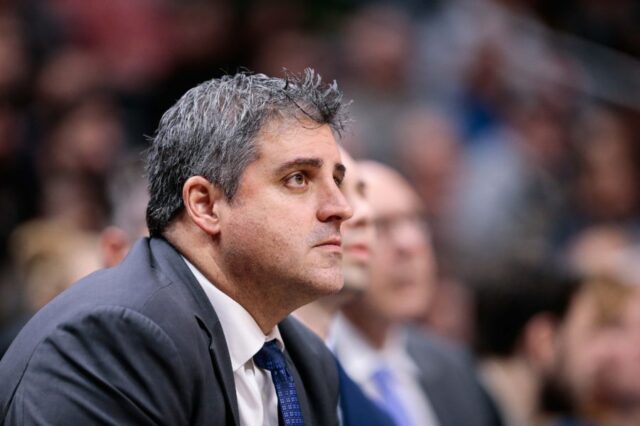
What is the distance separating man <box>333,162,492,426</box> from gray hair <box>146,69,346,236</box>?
1.61m

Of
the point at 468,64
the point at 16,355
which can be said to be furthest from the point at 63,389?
the point at 468,64

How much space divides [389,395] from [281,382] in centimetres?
167

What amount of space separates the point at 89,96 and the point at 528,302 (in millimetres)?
2842

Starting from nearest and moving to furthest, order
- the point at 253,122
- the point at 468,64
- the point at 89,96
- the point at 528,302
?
the point at 253,122
the point at 528,302
the point at 89,96
the point at 468,64

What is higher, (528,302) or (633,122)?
(633,122)

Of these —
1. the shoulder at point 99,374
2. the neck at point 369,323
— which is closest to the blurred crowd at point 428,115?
the neck at point 369,323

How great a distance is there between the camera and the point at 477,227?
7434 mm

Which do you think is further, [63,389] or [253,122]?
[253,122]

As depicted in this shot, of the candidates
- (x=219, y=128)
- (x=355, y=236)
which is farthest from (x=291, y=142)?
(x=355, y=236)

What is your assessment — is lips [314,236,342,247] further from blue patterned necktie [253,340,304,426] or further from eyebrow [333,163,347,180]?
blue patterned necktie [253,340,304,426]

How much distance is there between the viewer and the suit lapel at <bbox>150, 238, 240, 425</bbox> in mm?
2467

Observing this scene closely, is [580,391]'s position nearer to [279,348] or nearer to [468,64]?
[279,348]

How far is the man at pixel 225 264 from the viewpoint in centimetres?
237

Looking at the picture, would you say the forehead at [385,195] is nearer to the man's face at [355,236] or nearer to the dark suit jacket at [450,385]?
the dark suit jacket at [450,385]
